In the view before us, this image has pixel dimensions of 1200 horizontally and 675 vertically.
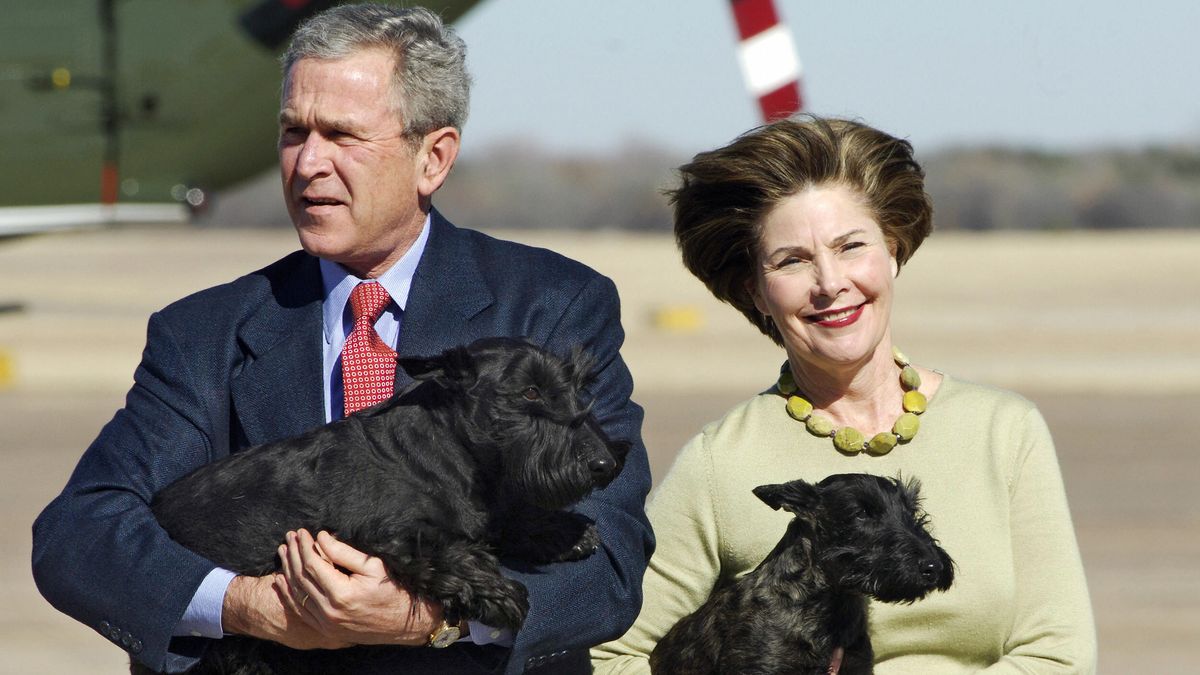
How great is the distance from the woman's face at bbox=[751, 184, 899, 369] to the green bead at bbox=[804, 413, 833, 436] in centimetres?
14

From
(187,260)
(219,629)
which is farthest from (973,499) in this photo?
(187,260)

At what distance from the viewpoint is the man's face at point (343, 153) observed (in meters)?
3.31

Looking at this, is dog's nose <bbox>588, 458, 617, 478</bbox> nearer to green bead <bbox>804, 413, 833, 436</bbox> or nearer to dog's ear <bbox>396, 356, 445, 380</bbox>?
dog's ear <bbox>396, 356, 445, 380</bbox>

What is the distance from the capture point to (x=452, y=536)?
10.1ft

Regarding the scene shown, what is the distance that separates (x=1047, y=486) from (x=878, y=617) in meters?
0.52

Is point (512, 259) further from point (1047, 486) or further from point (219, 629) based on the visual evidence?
point (1047, 486)

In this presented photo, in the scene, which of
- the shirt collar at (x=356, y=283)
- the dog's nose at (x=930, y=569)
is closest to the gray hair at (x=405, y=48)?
the shirt collar at (x=356, y=283)

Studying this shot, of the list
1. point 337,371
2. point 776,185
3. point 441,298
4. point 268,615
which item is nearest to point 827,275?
point 776,185

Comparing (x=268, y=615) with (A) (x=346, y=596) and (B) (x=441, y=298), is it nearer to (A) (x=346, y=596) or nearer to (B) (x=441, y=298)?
(A) (x=346, y=596)

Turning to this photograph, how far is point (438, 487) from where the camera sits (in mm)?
3125

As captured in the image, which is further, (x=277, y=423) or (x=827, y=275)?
(x=827, y=275)

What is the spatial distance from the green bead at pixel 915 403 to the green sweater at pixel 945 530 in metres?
0.03

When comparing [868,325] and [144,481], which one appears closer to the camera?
[144,481]

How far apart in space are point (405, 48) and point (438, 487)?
0.95 meters
